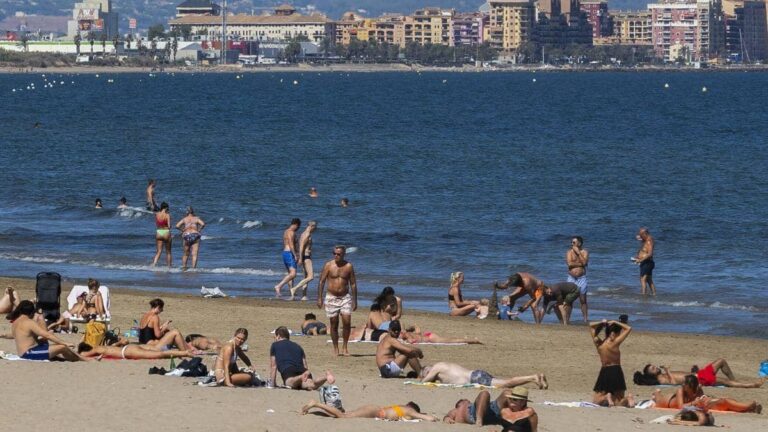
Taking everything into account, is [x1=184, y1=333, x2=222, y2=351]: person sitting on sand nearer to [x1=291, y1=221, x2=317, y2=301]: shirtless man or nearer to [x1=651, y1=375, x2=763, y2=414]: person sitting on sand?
[x1=291, y1=221, x2=317, y2=301]: shirtless man

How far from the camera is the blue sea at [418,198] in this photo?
29.0 m

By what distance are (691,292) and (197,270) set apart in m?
9.65

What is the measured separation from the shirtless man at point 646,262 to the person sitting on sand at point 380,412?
12.0 metres

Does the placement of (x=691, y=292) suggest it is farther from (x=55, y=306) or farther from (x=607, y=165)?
(x=607, y=165)

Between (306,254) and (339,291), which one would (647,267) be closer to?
(306,254)

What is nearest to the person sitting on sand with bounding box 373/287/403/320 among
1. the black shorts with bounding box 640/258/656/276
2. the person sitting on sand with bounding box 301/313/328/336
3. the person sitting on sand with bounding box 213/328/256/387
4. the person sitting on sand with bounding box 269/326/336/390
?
the person sitting on sand with bounding box 301/313/328/336

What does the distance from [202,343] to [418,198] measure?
28497mm

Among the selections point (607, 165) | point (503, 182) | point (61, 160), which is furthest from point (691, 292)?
point (61, 160)

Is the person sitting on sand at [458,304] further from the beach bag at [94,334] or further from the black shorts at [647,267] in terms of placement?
the beach bag at [94,334]

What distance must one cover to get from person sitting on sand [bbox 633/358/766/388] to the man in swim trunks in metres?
5.49

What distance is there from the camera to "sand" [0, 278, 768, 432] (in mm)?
14688

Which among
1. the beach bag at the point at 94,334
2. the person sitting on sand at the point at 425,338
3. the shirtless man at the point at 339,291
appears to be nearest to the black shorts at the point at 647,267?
the person sitting on sand at the point at 425,338

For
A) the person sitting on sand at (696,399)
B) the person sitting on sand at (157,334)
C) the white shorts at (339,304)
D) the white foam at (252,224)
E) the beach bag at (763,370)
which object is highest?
the white shorts at (339,304)

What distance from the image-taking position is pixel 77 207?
140ft
